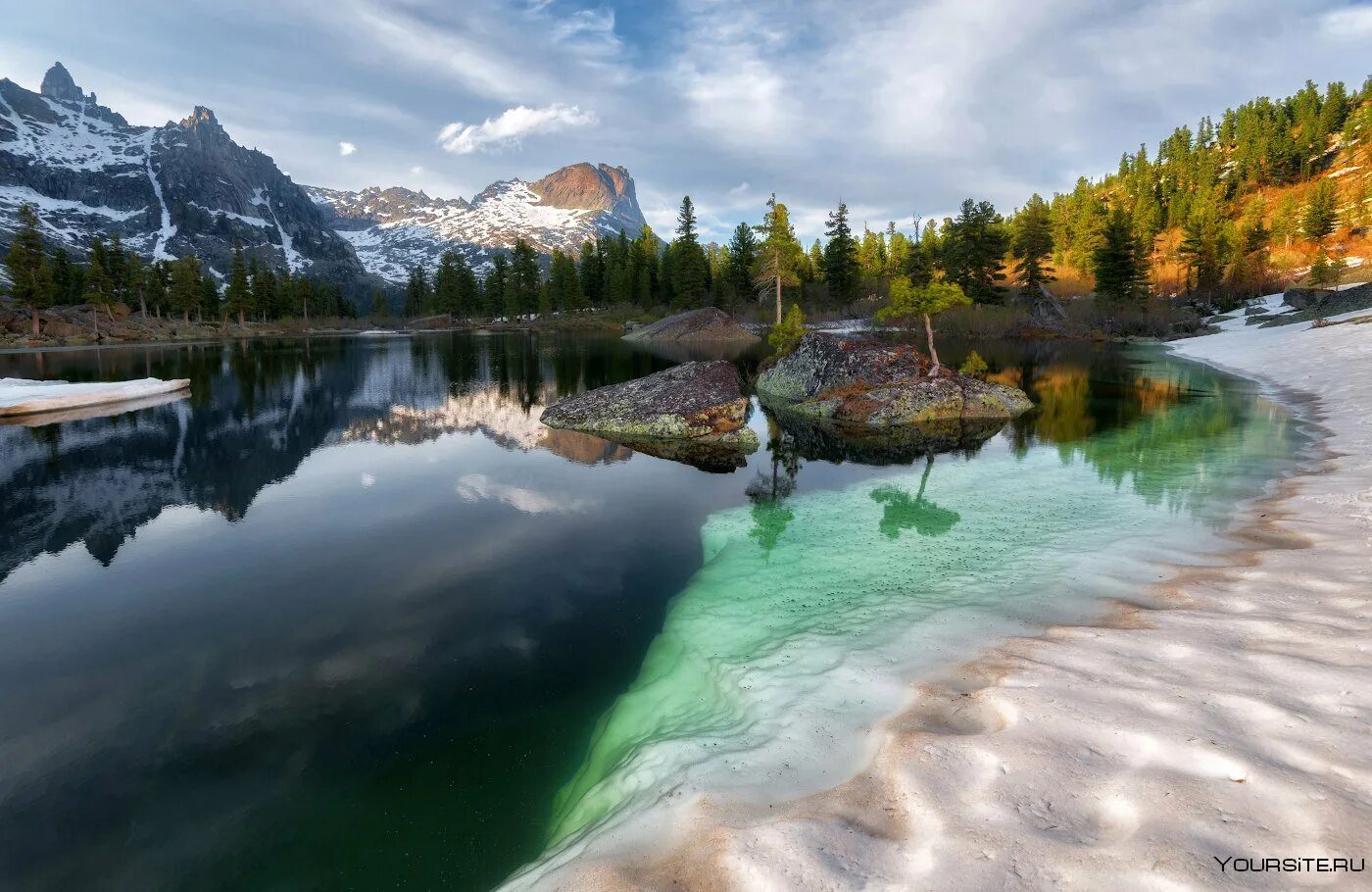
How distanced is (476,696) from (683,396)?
15.7 meters

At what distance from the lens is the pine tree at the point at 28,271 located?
66.4 metres

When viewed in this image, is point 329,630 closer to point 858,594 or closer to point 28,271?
point 858,594

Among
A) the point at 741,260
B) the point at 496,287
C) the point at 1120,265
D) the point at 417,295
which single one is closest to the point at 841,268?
the point at 741,260

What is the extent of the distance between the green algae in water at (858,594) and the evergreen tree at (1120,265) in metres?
71.0

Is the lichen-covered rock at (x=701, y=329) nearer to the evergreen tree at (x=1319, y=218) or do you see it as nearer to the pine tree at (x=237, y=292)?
the pine tree at (x=237, y=292)

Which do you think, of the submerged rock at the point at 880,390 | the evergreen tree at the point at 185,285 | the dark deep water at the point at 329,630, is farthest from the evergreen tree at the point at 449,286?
the submerged rock at the point at 880,390

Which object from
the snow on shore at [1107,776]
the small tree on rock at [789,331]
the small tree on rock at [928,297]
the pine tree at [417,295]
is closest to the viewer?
the snow on shore at [1107,776]

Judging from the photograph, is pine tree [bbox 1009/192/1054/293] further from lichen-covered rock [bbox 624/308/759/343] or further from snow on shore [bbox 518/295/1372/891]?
snow on shore [bbox 518/295/1372/891]

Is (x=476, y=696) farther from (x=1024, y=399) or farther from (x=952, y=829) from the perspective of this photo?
(x=1024, y=399)

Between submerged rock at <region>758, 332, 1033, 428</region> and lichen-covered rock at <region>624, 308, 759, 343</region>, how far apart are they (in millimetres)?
43776

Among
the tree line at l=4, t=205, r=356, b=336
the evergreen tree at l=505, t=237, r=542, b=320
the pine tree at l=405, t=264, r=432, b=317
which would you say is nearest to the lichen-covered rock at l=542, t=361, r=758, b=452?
the tree line at l=4, t=205, r=356, b=336

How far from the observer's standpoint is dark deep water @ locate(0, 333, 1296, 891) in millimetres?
4523

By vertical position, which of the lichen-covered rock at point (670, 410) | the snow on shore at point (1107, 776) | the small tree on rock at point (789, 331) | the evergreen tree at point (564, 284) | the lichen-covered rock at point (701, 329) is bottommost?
the snow on shore at point (1107, 776)

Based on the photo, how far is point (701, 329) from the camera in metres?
72.6
